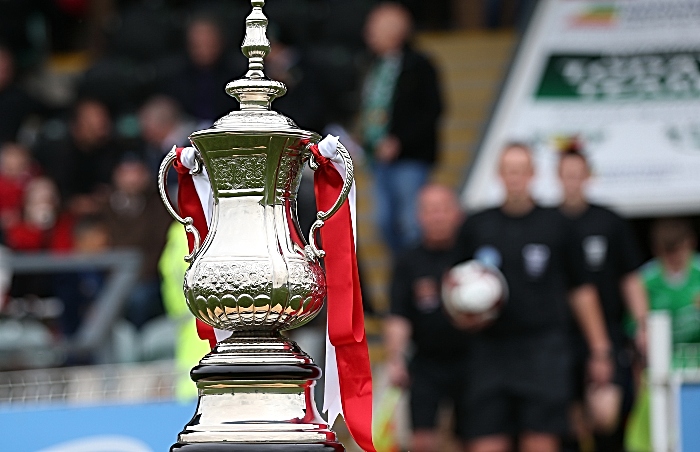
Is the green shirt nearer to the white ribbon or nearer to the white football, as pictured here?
the white football

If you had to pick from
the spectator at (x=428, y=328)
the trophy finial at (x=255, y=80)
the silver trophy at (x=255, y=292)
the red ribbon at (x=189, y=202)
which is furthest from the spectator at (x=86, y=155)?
the silver trophy at (x=255, y=292)

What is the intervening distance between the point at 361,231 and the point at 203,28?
2.30m

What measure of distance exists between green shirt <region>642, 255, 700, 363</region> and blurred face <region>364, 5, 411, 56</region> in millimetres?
2576

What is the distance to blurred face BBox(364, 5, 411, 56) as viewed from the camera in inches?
409

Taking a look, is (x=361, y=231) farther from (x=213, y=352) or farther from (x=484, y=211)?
(x=213, y=352)

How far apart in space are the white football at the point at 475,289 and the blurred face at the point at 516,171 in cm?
42

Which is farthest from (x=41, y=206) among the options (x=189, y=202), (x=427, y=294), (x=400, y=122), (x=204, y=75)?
(x=189, y=202)

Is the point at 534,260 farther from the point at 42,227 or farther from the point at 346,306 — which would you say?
the point at 346,306

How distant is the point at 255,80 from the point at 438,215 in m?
4.98

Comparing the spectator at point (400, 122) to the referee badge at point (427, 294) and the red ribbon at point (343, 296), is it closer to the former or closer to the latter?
the referee badge at point (427, 294)

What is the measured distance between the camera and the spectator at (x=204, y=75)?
37.8 ft

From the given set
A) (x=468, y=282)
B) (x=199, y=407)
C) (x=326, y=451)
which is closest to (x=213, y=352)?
(x=199, y=407)

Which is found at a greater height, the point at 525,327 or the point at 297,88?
the point at 297,88

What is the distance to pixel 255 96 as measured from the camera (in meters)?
3.25
